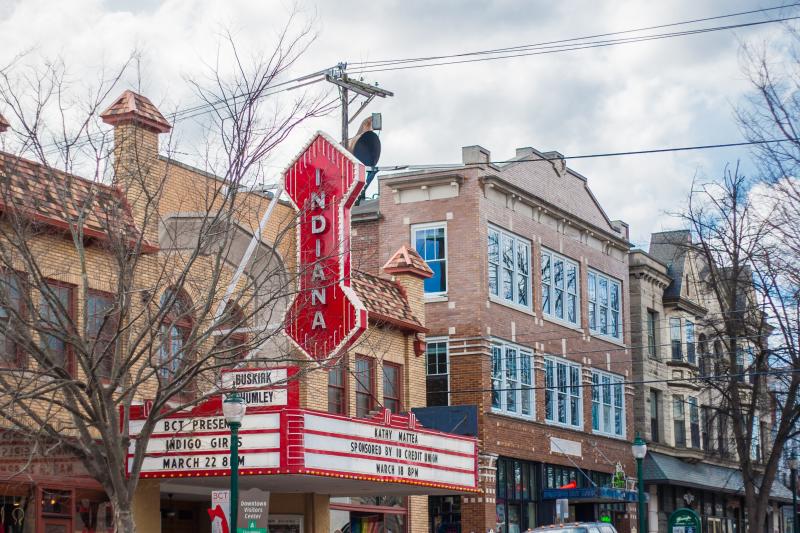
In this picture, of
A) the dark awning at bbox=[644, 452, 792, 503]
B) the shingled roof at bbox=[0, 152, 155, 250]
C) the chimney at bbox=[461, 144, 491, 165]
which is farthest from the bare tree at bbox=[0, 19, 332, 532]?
the dark awning at bbox=[644, 452, 792, 503]

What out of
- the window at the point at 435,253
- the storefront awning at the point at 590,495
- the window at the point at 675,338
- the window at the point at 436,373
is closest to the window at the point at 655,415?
the window at the point at 675,338

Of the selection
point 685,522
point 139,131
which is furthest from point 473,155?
point 139,131

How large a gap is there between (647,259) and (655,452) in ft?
24.7

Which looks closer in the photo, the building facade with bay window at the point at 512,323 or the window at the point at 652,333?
the building facade with bay window at the point at 512,323

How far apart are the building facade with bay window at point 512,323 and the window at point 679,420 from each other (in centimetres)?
722

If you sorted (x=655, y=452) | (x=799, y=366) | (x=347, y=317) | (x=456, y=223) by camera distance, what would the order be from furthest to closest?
(x=655, y=452)
(x=456, y=223)
(x=799, y=366)
(x=347, y=317)

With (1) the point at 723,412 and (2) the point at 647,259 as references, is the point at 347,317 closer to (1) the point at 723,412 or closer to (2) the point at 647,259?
(1) the point at 723,412

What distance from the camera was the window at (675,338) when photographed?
176 feet

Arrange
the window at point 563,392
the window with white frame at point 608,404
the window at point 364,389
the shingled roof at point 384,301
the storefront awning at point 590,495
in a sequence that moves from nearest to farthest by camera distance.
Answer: the shingled roof at point 384,301 → the window at point 364,389 → the storefront awning at point 590,495 → the window at point 563,392 → the window with white frame at point 608,404

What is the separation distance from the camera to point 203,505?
2914cm

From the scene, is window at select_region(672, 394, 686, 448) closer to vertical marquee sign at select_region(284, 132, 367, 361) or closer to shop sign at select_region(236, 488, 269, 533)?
vertical marquee sign at select_region(284, 132, 367, 361)

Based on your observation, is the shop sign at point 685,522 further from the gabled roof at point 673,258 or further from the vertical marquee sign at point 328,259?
the gabled roof at point 673,258

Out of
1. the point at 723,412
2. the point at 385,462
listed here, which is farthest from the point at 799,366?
the point at 385,462

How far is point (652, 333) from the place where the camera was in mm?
52156
